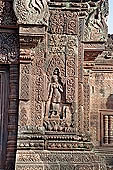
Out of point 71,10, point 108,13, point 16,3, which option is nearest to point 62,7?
point 71,10

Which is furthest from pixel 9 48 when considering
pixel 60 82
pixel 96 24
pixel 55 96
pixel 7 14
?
pixel 96 24

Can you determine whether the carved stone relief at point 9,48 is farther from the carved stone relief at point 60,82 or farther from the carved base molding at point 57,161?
the carved base molding at point 57,161

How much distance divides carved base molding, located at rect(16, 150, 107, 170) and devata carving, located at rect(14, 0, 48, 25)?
2426 millimetres

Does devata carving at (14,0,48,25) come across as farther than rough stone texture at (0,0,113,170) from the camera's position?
Yes

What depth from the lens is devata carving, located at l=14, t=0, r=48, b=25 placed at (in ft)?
24.0

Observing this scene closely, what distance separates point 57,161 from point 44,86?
1.45 m

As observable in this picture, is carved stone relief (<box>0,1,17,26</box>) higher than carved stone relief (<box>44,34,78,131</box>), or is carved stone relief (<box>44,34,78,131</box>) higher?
carved stone relief (<box>0,1,17,26</box>)

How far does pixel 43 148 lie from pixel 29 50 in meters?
1.87

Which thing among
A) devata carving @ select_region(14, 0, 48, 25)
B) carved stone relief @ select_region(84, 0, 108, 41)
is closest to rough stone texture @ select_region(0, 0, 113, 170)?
devata carving @ select_region(14, 0, 48, 25)

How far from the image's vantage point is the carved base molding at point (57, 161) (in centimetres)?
685

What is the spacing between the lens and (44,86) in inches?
294

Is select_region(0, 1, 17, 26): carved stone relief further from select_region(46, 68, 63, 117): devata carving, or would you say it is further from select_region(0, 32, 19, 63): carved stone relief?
select_region(46, 68, 63, 117): devata carving

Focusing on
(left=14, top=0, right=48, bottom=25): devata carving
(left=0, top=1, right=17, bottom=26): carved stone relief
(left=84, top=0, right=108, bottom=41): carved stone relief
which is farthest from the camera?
(left=84, top=0, right=108, bottom=41): carved stone relief

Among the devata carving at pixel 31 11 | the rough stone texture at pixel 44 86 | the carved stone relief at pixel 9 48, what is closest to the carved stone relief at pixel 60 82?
the rough stone texture at pixel 44 86
